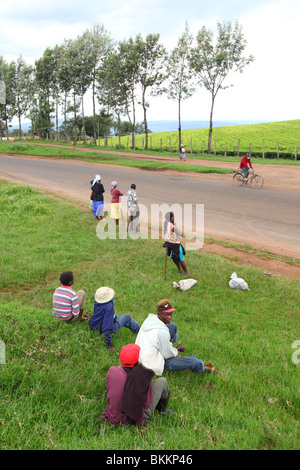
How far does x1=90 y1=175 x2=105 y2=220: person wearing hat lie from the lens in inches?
505

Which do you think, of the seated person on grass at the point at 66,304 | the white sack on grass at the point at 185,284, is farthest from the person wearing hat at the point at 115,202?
the seated person on grass at the point at 66,304

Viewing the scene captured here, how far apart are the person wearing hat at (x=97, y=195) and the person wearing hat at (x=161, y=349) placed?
28.5ft

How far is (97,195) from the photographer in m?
13.0

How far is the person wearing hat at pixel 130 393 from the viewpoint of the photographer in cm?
360

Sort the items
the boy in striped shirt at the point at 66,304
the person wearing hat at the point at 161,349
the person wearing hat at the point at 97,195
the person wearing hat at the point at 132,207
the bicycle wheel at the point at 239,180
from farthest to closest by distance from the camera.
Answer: the bicycle wheel at the point at 239,180 < the person wearing hat at the point at 97,195 < the person wearing hat at the point at 132,207 < the boy in striped shirt at the point at 66,304 < the person wearing hat at the point at 161,349

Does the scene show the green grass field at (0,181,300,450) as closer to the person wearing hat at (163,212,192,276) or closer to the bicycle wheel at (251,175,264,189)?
the person wearing hat at (163,212,192,276)

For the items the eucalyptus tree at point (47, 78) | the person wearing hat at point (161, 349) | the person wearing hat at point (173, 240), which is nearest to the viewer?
the person wearing hat at point (161, 349)

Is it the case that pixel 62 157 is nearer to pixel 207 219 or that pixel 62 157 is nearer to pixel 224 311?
pixel 207 219

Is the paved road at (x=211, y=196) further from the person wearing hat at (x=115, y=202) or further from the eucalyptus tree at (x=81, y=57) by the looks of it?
the eucalyptus tree at (x=81, y=57)

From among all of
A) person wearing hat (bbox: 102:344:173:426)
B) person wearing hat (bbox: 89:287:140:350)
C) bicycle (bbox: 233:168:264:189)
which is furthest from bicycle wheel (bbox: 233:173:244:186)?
person wearing hat (bbox: 102:344:173:426)

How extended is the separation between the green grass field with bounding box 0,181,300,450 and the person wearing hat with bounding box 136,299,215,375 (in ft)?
0.62

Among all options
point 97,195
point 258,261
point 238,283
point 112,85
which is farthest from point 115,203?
point 112,85

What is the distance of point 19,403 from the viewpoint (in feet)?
12.2
